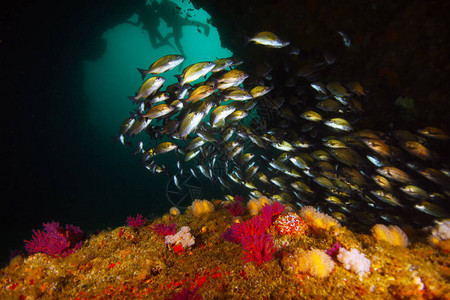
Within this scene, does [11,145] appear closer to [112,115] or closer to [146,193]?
[146,193]

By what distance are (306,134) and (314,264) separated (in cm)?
603

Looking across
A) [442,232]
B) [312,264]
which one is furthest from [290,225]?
[442,232]

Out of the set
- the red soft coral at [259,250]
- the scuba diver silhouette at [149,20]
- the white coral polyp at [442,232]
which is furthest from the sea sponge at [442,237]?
the scuba diver silhouette at [149,20]

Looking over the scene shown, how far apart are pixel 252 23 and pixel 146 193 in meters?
21.2

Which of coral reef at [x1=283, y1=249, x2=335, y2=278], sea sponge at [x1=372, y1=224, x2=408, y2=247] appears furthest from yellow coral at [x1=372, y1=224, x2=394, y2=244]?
coral reef at [x1=283, y1=249, x2=335, y2=278]

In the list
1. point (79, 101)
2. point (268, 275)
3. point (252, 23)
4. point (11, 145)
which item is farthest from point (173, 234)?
point (79, 101)

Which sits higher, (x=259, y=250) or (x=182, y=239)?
(x=259, y=250)

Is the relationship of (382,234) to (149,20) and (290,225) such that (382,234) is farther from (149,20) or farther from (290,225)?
(149,20)

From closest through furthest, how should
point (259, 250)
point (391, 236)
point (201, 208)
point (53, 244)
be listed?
point (259, 250) < point (391, 236) < point (53, 244) < point (201, 208)

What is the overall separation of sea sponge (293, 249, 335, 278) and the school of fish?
3.26 m

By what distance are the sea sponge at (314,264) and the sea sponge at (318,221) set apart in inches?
47.7

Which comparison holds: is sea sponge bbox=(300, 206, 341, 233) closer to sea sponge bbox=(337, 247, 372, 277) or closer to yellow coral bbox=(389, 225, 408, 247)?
yellow coral bbox=(389, 225, 408, 247)

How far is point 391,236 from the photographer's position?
3131 millimetres

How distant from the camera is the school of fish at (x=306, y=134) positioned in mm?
4750
